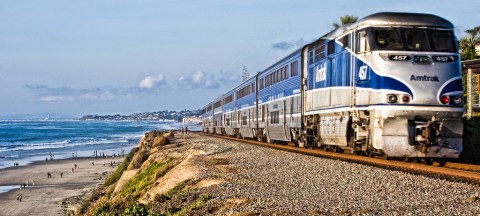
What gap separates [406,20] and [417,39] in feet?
2.06

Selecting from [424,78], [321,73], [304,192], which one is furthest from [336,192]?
[321,73]

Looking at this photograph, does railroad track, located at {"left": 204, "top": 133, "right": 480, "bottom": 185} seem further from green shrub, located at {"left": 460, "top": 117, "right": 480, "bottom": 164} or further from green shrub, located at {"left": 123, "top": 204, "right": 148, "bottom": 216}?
green shrub, located at {"left": 123, "top": 204, "right": 148, "bottom": 216}

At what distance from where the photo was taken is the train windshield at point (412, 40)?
53.5 feet

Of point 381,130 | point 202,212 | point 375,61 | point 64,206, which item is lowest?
point 64,206

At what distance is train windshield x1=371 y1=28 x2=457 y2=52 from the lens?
1630 cm

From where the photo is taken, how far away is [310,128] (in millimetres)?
24328

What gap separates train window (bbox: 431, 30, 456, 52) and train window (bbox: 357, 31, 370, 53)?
1.67 metres

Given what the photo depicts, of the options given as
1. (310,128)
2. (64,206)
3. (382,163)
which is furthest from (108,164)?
(382,163)

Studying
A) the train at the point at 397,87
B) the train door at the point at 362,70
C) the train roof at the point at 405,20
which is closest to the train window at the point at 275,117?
the train at the point at 397,87

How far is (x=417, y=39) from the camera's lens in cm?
1641

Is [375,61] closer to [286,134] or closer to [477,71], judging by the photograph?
[286,134]

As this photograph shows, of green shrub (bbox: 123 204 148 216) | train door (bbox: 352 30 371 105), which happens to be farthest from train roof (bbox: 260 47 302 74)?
green shrub (bbox: 123 204 148 216)

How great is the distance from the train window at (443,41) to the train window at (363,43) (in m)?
1.67

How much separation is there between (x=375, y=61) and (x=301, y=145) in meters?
10.9
